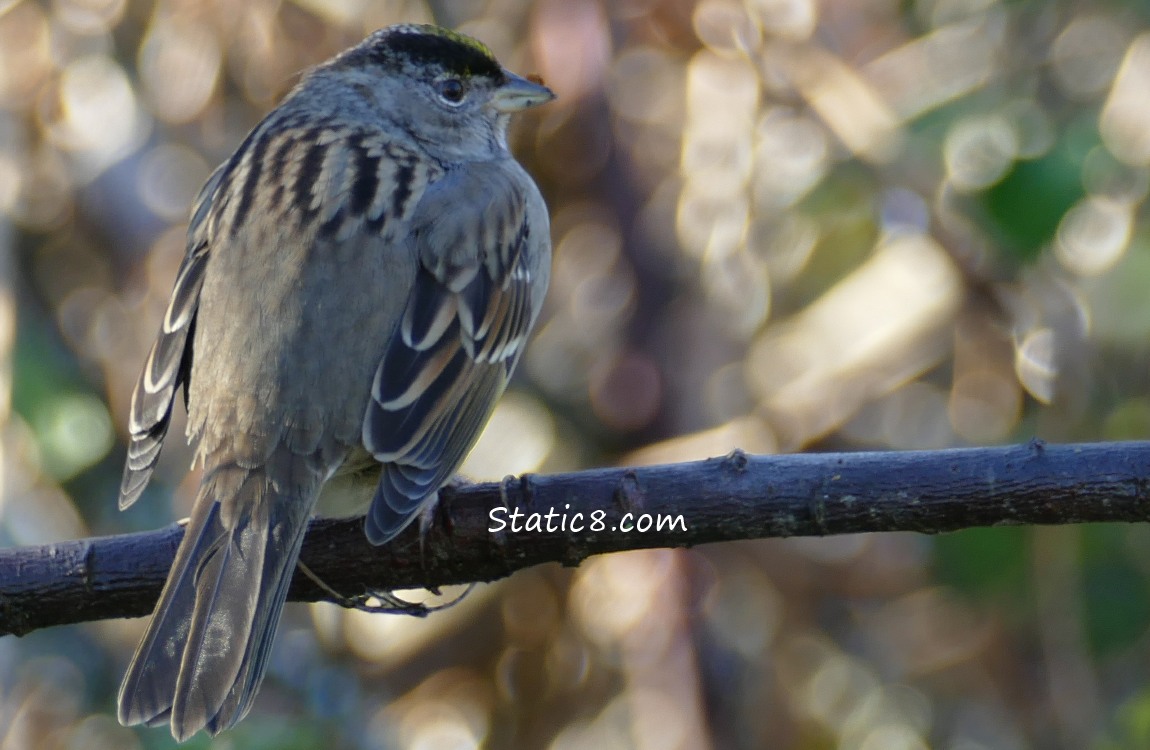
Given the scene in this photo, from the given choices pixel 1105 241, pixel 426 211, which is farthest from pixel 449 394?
pixel 1105 241

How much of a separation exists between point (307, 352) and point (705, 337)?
2182 mm

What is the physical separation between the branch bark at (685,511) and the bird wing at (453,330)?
0.12 m

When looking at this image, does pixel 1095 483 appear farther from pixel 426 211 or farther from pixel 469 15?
pixel 469 15

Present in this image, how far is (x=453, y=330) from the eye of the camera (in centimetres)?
289

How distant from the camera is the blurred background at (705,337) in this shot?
4152 millimetres

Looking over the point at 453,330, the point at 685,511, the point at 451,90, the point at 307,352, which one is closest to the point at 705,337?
the point at 451,90

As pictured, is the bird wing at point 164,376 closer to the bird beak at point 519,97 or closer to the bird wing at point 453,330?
the bird wing at point 453,330

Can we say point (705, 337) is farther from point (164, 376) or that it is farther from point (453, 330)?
point (164, 376)

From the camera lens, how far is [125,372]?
14.8 feet

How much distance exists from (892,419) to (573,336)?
108 centimetres

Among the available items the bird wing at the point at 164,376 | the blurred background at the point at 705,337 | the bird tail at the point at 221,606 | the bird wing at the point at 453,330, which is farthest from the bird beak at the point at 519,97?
the bird tail at the point at 221,606

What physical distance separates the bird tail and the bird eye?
4.25 feet

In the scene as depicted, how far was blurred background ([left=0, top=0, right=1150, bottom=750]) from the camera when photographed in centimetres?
415

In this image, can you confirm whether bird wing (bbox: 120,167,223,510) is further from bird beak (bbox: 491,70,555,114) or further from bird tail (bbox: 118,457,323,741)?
bird beak (bbox: 491,70,555,114)
